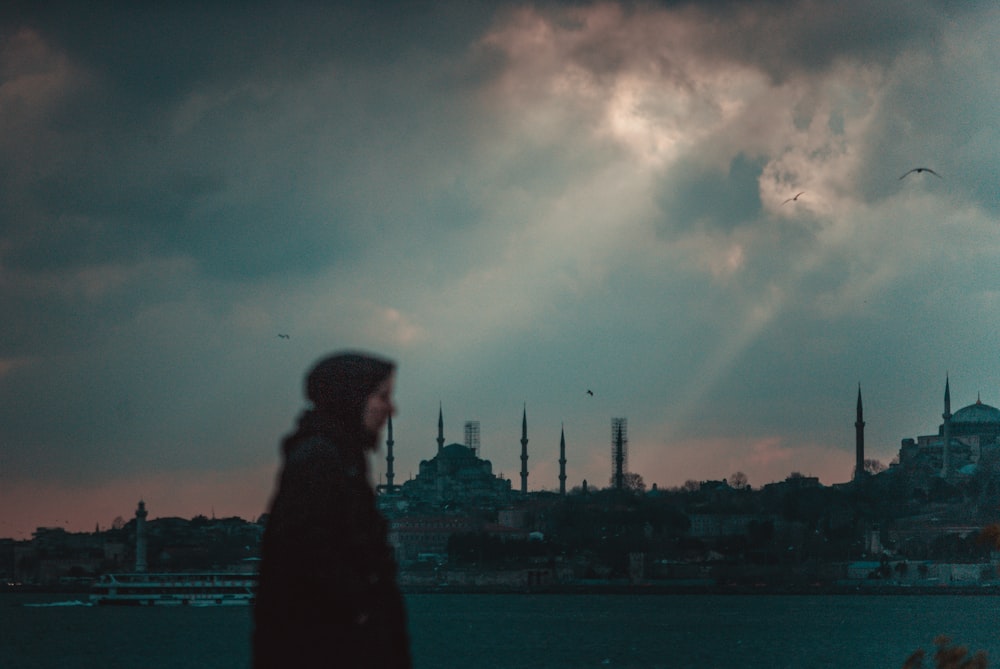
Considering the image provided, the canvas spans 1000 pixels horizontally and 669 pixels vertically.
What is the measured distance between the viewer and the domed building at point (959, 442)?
12744cm

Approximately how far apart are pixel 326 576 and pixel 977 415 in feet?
446

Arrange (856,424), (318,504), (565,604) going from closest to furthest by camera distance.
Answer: (318,504) → (565,604) → (856,424)

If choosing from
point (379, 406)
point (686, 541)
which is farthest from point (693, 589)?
point (379, 406)

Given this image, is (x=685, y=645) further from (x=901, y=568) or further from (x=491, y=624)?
(x=901, y=568)

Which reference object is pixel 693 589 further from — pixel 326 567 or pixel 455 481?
pixel 326 567

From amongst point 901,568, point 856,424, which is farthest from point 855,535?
point 856,424

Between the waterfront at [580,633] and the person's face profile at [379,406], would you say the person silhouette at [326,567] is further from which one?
the waterfront at [580,633]

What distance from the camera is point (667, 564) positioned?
339ft

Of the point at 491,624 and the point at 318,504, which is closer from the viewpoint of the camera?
the point at 318,504

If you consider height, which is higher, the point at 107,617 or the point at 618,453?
the point at 618,453

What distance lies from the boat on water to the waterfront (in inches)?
36.2

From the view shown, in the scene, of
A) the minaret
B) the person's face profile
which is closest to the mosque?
→ the minaret

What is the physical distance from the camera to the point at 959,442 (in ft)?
433

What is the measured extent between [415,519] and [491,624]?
152 ft
